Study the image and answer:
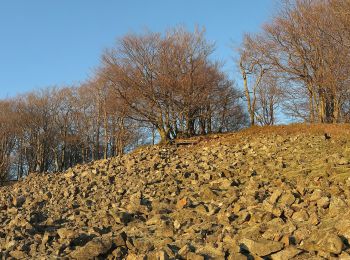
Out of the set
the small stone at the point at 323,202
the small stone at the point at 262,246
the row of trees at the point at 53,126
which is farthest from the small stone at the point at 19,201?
the row of trees at the point at 53,126

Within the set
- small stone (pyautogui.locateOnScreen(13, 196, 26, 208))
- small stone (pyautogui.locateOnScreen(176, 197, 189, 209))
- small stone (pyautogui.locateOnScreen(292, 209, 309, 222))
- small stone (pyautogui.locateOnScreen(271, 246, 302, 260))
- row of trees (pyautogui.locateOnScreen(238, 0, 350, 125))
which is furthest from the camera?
row of trees (pyautogui.locateOnScreen(238, 0, 350, 125))

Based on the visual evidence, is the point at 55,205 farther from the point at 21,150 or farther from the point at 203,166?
the point at 21,150

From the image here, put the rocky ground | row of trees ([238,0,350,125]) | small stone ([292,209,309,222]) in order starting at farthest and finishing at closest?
1. row of trees ([238,0,350,125])
2. small stone ([292,209,309,222])
3. the rocky ground

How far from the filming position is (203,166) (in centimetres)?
1182

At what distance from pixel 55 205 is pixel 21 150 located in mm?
35719

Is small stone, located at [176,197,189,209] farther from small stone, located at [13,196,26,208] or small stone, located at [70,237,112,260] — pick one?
small stone, located at [13,196,26,208]

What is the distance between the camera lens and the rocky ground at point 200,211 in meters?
5.69

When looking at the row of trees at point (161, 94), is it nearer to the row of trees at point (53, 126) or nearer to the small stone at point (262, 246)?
the row of trees at point (53, 126)

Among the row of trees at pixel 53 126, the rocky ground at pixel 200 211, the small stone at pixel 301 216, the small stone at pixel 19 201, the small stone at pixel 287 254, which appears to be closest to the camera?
the small stone at pixel 287 254

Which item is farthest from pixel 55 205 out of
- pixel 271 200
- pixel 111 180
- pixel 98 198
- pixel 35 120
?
pixel 35 120

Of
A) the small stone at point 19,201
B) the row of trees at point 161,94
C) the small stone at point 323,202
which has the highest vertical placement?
the row of trees at point 161,94

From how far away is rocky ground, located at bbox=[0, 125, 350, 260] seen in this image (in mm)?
5691

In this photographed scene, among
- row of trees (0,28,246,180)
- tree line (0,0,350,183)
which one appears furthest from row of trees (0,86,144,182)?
tree line (0,0,350,183)

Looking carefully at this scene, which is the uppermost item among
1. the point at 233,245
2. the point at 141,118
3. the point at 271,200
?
the point at 141,118
